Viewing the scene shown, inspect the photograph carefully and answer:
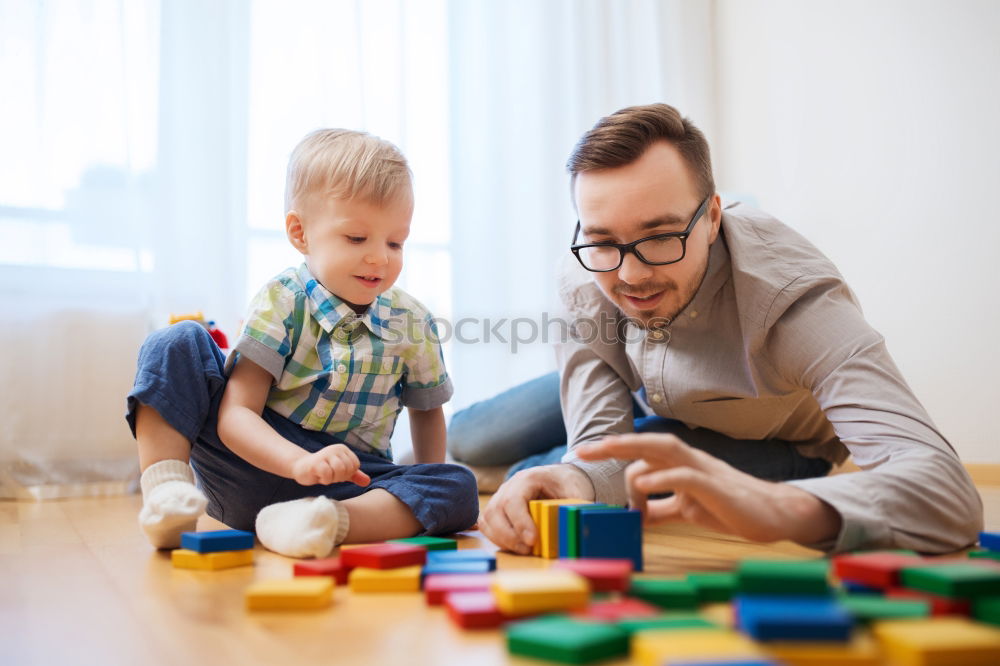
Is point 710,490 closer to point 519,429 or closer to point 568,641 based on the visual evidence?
point 568,641

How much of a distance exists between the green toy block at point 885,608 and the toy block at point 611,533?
0.96 feet

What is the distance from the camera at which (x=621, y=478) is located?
141cm

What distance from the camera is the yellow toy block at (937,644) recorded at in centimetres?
61

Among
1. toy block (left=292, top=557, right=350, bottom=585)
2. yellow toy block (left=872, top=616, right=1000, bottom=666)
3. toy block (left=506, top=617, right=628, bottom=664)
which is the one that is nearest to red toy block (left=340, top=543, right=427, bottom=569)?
toy block (left=292, top=557, right=350, bottom=585)

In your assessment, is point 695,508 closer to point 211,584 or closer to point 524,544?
point 524,544

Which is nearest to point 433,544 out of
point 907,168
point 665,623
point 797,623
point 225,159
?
point 665,623

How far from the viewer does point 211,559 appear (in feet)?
3.62

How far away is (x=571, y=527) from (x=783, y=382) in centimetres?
56

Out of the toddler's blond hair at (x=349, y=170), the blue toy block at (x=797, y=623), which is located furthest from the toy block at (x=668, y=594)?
the toddler's blond hair at (x=349, y=170)

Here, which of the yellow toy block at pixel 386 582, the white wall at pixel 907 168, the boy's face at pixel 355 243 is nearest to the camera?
the yellow toy block at pixel 386 582

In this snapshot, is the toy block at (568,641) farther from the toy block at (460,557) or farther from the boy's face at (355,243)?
the boy's face at (355,243)

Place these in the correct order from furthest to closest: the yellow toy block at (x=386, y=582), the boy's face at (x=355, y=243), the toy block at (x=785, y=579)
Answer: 1. the boy's face at (x=355, y=243)
2. the yellow toy block at (x=386, y=582)
3. the toy block at (x=785, y=579)

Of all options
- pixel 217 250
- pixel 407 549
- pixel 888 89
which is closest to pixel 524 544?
pixel 407 549

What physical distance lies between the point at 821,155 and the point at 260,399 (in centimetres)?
242
